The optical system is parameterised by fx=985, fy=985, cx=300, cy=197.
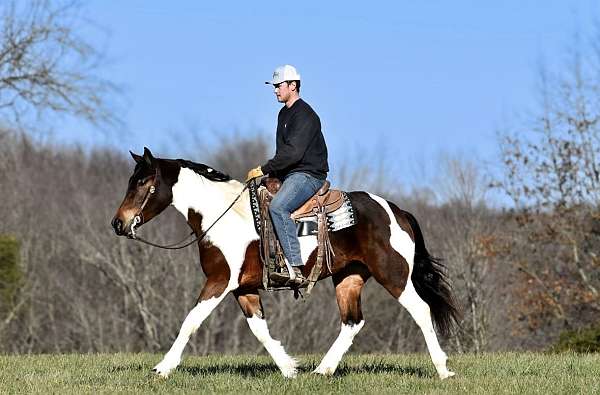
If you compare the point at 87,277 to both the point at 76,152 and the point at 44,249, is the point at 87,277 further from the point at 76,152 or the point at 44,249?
the point at 76,152

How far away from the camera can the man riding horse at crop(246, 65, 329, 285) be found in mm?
9203

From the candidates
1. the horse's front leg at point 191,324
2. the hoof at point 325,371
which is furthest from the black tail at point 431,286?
the horse's front leg at point 191,324

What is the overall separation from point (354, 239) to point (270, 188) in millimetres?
955

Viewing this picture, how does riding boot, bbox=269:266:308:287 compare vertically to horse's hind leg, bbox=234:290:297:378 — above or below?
above

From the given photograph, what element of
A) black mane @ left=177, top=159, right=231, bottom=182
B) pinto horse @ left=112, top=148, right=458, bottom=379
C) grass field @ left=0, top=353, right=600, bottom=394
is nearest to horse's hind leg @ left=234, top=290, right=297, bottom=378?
pinto horse @ left=112, top=148, right=458, bottom=379

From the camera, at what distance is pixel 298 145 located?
9250mm

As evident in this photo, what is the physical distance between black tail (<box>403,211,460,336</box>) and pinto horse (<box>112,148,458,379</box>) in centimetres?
13

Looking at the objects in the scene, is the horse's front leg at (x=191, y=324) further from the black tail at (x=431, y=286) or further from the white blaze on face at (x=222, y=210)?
the black tail at (x=431, y=286)

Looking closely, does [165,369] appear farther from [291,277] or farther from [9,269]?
[9,269]

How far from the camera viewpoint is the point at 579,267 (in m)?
25.2

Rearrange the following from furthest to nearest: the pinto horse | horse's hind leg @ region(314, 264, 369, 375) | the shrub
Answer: the shrub → horse's hind leg @ region(314, 264, 369, 375) → the pinto horse

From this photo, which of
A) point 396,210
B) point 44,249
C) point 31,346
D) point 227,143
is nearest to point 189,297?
point 31,346

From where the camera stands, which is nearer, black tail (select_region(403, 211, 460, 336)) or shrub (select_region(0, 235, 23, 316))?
black tail (select_region(403, 211, 460, 336))

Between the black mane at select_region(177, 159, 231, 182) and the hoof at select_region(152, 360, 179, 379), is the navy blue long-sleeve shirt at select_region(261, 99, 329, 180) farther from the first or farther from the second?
the hoof at select_region(152, 360, 179, 379)
